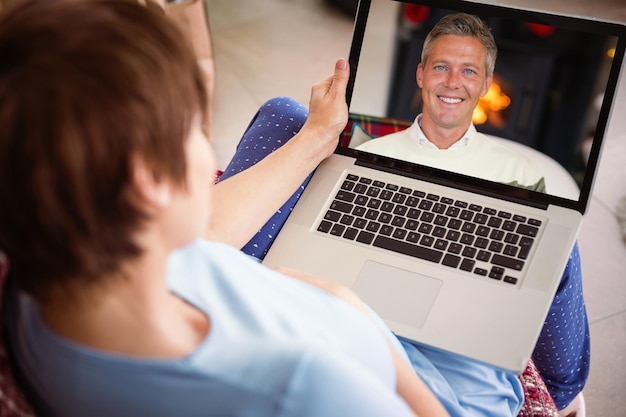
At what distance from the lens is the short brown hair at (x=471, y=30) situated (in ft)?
3.63

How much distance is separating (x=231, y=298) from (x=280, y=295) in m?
0.06

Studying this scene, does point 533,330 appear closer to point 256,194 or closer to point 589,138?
point 589,138

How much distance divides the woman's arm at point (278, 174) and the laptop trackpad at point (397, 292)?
17 cm

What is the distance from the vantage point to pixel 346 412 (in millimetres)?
659

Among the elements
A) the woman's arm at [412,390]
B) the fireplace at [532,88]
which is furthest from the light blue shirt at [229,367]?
the fireplace at [532,88]

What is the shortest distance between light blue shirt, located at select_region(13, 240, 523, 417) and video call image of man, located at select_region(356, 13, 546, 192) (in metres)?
0.44

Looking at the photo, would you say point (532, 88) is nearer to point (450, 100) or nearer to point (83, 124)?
point (450, 100)

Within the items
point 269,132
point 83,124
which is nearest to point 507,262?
point 269,132

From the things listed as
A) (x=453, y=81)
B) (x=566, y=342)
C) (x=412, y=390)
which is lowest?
(x=566, y=342)

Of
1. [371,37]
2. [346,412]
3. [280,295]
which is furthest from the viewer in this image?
[371,37]

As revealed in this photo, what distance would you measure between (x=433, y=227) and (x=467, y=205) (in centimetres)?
6

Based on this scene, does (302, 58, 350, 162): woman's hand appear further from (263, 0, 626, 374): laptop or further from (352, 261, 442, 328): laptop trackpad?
(352, 261, 442, 328): laptop trackpad

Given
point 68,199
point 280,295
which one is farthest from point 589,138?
point 68,199

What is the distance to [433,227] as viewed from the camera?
1.09m
